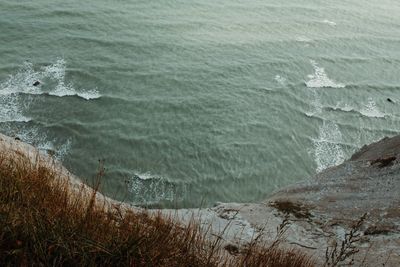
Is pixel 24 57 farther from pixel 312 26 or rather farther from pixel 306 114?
pixel 312 26

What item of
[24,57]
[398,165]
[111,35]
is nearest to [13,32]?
[24,57]

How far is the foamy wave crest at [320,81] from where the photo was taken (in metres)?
28.2

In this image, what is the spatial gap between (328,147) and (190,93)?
821cm

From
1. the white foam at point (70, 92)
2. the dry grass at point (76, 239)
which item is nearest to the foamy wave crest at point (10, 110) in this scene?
the white foam at point (70, 92)

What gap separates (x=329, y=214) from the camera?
1046 centimetres

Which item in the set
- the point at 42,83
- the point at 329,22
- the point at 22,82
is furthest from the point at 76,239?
the point at 329,22

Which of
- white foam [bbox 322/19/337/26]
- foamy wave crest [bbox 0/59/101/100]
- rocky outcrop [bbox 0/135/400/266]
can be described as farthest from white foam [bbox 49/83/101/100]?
white foam [bbox 322/19/337/26]

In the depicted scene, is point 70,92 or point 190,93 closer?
point 70,92

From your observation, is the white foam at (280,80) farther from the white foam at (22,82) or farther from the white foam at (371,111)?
the white foam at (22,82)

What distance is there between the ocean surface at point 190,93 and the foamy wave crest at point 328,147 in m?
0.07

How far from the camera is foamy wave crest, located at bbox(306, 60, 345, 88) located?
92.6 ft

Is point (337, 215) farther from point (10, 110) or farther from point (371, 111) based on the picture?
point (371, 111)

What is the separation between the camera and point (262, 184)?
66.6ft

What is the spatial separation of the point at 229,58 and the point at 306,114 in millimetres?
7142
